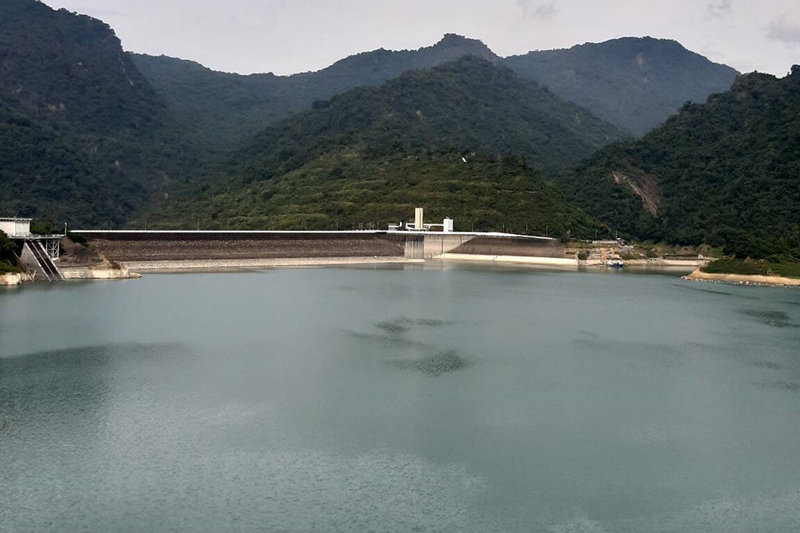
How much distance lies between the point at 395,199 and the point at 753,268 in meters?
55.7

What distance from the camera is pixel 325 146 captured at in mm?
164375

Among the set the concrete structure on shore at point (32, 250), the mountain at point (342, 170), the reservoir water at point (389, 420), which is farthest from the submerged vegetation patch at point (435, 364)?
→ the mountain at point (342, 170)

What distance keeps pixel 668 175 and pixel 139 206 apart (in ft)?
362

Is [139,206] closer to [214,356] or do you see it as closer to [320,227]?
[320,227]

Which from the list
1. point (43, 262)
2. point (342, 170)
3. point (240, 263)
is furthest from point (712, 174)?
point (43, 262)

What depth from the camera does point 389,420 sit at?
94.5ft

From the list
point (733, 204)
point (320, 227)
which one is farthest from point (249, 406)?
point (733, 204)

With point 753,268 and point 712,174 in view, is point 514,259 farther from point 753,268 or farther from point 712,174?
point 712,174

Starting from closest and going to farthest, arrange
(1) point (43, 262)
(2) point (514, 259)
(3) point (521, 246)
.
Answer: (1) point (43, 262)
(2) point (514, 259)
(3) point (521, 246)

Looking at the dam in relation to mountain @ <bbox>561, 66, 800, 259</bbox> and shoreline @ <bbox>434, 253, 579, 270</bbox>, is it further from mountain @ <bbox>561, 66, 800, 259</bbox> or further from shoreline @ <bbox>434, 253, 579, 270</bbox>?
mountain @ <bbox>561, 66, 800, 259</bbox>

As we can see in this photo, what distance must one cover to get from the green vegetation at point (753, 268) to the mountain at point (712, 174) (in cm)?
344

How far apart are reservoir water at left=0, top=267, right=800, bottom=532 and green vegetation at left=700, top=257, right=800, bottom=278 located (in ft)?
97.7

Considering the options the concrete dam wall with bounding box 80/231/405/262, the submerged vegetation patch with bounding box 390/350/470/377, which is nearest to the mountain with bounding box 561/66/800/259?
the concrete dam wall with bounding box 80/231/405/262

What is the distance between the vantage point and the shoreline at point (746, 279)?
261 ft
